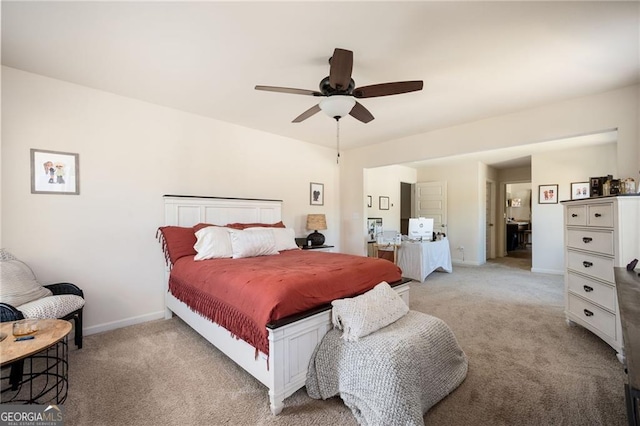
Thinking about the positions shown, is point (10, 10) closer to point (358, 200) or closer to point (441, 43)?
point (441, 43)

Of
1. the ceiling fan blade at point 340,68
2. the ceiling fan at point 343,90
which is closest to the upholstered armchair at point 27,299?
the ceiling fan at point 343,90

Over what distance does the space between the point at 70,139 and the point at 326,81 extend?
102 inches

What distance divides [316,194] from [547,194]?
473cm

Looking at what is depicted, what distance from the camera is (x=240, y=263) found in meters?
2.64

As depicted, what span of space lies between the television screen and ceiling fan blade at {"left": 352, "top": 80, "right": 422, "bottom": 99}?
3.47 meters

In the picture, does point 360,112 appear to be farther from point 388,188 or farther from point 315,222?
point 388,188

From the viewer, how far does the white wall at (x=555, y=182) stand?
5.16 meters

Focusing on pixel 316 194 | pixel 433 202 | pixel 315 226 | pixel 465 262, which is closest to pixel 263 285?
pixel 315 226

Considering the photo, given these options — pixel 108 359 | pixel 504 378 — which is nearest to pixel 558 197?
pixel 504 378

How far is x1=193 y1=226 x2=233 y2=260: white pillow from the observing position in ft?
9.52

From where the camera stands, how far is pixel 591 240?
254 centimetres

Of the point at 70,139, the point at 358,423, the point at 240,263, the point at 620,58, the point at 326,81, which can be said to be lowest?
the point at 358,423

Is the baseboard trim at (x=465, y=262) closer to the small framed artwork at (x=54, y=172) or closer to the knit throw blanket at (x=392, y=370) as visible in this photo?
A: the knit throw blanket at (x=392, y=370)

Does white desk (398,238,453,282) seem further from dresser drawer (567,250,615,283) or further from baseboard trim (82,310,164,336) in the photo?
baseboard trim (82,310,164,336)
